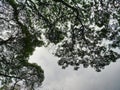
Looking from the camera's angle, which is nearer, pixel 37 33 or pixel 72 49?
pixel 72 49

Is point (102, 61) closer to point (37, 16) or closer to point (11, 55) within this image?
point (37, 16)

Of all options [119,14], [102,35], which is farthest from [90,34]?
[119,14]

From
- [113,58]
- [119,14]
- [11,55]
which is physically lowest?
[113,58]

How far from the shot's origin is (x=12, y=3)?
2333 cm

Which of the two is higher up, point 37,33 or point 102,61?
point 37,33

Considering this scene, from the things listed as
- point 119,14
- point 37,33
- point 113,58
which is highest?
point 37,33

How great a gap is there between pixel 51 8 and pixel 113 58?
5481 mm

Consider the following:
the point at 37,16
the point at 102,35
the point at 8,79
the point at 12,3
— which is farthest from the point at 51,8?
the point at 8,79

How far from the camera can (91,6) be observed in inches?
838

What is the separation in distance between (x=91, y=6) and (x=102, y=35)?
1950mm

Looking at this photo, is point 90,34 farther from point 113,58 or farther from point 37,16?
point 37,16

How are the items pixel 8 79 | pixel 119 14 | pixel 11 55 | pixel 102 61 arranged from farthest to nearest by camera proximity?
pixel 8 79
pixel 11 55
pixel 102 61
pixel 119 14

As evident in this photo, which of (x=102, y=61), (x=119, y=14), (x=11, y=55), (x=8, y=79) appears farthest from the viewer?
(x=8, y=79)

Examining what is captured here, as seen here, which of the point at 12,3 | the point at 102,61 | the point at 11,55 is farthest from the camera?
the point at 11,55
